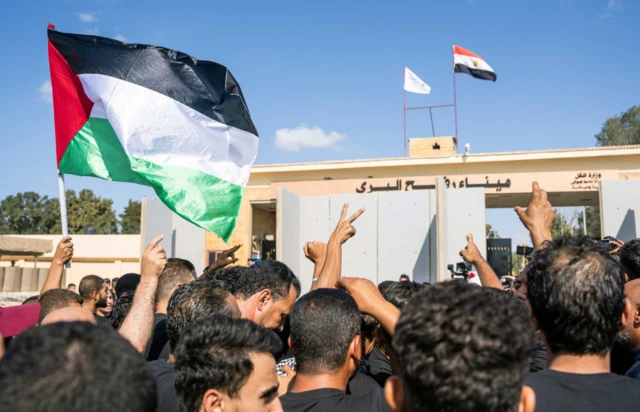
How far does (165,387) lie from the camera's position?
2.29 metres

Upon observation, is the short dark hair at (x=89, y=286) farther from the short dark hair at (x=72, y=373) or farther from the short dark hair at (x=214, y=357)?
the short dark hair at (x=72, y=373)

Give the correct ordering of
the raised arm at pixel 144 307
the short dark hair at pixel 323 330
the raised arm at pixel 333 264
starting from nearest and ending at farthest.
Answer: the short dark hair at pixel 323 330, the raised arm at pixel 144 307, the raised arm at pixel 333 264

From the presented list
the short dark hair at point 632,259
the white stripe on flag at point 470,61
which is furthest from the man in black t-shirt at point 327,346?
the white stripe on flag at point 470,61

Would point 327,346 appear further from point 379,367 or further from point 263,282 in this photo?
point 263,282

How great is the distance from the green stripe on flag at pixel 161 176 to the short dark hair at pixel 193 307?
2.38 m

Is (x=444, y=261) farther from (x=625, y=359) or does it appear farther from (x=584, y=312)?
(x=584, y=312)

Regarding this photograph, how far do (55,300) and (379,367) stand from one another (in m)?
2.32

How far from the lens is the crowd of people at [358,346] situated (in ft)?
3.15

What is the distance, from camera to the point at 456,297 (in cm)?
125

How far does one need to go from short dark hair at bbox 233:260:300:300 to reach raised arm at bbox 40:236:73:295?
152cm

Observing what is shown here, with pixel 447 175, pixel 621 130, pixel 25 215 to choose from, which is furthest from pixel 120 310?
pixel 25 215

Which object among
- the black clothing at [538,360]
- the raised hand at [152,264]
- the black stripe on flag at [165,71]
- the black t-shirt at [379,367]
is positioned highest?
the black stripe on flag at [165,71]

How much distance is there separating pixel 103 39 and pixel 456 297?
16.4 feet

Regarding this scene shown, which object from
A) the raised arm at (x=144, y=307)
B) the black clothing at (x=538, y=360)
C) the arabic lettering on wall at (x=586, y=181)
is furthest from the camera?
the arabic lettering on wall at (x=586, y=181)
